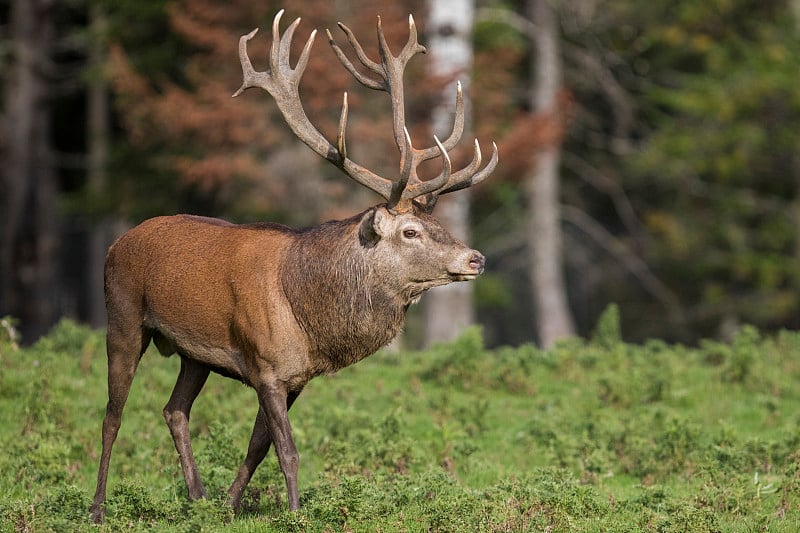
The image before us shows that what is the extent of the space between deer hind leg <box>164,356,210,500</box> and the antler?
162cm

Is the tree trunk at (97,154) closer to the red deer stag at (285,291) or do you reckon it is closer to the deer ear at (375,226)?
the red deer stag at (285,291)

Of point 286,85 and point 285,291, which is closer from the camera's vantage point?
point 285,291

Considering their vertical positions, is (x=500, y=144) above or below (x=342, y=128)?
above

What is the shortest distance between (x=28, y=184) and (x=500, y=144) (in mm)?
8265

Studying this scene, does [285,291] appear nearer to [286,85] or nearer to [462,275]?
[462,275]

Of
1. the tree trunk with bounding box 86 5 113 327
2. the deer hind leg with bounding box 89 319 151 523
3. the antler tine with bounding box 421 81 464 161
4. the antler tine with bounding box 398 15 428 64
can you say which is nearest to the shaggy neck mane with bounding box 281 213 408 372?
the antler tine with bounding box 421 81 464 161

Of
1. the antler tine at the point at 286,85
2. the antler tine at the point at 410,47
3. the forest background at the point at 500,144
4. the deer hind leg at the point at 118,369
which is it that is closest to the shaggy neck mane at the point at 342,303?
the antler tine at the point at 286,85

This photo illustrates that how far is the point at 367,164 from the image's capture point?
19531mm

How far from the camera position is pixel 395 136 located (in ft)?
27.1

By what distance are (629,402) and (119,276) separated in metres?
4.80

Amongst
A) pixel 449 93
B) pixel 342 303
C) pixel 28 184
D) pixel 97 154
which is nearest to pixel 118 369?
pixel 342 303

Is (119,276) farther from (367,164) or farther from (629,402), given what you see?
(367,164)

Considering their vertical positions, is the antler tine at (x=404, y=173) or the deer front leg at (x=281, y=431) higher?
the antler tine at (x=404, y=173)

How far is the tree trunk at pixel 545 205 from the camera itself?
22750 mm
